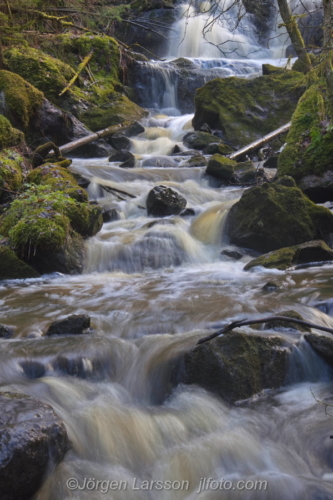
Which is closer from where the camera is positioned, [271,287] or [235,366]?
[235,366]

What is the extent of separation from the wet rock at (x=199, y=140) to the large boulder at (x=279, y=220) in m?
6.10

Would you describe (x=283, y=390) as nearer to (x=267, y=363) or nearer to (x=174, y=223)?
(x=267, y=363)

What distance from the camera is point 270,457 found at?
9.49 feet

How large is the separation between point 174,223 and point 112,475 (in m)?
5.78

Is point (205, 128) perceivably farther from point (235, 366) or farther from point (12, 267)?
point (235, 366)

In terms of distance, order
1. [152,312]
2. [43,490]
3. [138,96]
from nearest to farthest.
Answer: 1. [43,490]
2. [152,312]
3. [138,96]

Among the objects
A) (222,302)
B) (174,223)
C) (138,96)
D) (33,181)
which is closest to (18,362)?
(222,302)

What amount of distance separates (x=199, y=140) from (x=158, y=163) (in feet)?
6.69

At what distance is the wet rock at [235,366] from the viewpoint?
344 cm

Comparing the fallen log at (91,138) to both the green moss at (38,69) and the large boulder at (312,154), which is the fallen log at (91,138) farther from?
the large boulder at (312,154)

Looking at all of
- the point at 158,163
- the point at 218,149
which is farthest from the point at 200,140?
the point at 158,163

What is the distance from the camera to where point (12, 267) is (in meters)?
6.48

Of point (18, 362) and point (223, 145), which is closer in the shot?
point (18, 362)

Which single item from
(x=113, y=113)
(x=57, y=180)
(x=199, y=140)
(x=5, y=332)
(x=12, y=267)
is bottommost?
(x=12, y=267)
